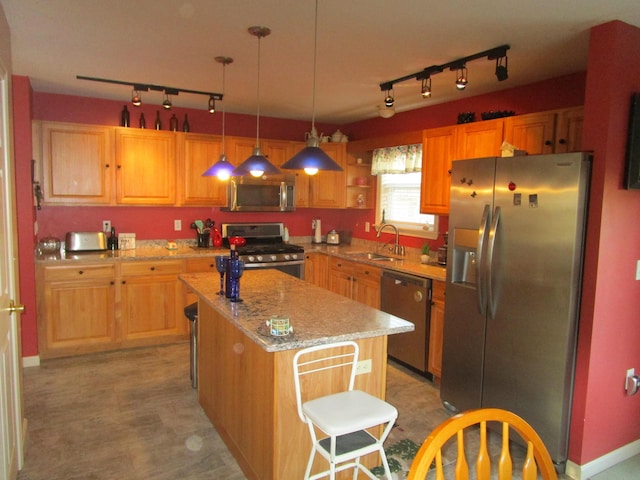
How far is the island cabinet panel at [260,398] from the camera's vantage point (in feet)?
6.97

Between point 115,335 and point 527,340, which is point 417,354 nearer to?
point 527,340

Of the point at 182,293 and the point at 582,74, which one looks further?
the point at 182,293

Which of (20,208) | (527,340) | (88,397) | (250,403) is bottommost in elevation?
(88,397)

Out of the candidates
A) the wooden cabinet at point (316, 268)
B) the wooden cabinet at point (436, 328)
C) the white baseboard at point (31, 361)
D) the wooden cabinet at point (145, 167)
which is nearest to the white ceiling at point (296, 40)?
the wooden cabinet at point (145, 167)

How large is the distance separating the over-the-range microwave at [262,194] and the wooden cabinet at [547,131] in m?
2.63

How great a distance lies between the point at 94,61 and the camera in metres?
3.32

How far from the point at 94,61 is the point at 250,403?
267cm

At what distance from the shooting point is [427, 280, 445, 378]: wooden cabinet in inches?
144

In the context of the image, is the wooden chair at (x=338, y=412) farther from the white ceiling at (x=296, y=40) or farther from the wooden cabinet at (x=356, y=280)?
the wooden cabinet at (x=356, y=280)

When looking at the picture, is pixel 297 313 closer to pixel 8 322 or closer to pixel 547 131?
pixel 8 322

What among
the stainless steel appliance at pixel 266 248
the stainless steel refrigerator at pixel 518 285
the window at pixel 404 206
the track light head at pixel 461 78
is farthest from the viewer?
the stainless steel appliance at pixel 266 248

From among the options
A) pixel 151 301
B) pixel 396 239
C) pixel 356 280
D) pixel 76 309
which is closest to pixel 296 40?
pixel 356 280

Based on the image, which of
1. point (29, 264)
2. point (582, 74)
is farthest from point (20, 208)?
point (582, 74)

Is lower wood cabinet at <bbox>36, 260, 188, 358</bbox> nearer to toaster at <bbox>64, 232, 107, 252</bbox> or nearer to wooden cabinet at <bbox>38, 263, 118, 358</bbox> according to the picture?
wooden cabinet at <bbox>38, 263, 118, 358</bbox>
